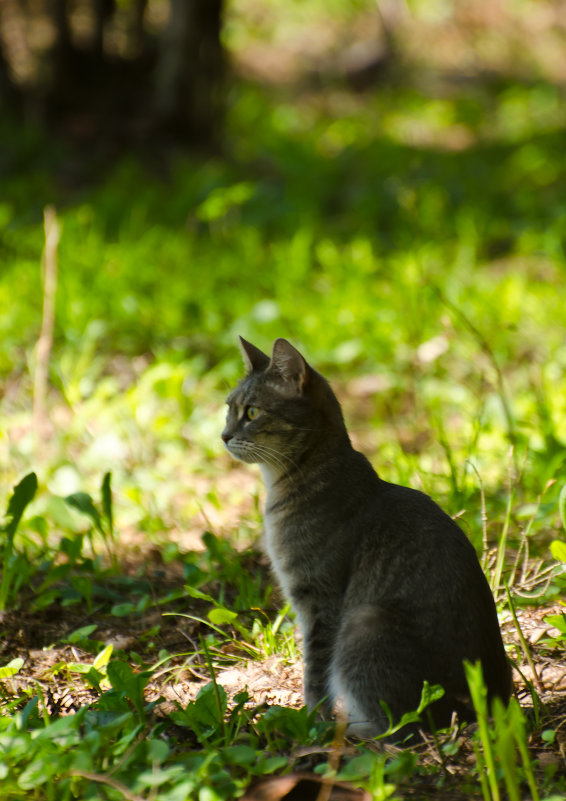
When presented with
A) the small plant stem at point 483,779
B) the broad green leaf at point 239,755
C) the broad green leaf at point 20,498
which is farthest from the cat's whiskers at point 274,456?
the small plant stem at point 483,779

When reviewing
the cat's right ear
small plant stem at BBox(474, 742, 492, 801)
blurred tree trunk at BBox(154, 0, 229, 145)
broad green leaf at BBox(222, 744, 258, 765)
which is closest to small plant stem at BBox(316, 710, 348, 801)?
broad green leaf at BBox(222, 744, 258, 765)

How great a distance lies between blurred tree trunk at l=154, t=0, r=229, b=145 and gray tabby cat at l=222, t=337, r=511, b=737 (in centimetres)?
663

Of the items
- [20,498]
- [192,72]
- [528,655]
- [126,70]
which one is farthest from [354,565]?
[126,70]

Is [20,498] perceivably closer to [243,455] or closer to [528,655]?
[243,455]

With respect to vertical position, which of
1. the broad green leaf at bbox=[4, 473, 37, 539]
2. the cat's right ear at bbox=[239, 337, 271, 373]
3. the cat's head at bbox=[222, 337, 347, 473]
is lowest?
the broad green leaf at bbox=[4, 473, 37, 539]

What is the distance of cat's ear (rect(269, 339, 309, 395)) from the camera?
2.83 m

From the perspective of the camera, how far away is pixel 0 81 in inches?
369

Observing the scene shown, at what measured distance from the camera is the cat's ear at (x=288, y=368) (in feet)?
9.29

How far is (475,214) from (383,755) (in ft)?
19.6

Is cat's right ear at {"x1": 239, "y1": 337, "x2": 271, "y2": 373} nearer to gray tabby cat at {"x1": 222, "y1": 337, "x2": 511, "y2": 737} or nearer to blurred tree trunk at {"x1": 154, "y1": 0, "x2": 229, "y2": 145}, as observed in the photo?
gray tabby cat at {"x1": 222, "y1": 337, "x2": 511, "y2": 737}

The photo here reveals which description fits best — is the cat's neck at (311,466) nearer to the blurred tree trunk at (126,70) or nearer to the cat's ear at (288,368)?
the cat's ear at (288,368)

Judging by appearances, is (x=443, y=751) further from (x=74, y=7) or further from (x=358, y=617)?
(x=74, y=7)

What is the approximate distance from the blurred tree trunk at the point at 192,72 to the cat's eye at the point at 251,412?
6.79 meters

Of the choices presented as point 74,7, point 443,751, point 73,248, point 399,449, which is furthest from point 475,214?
point 443,751
